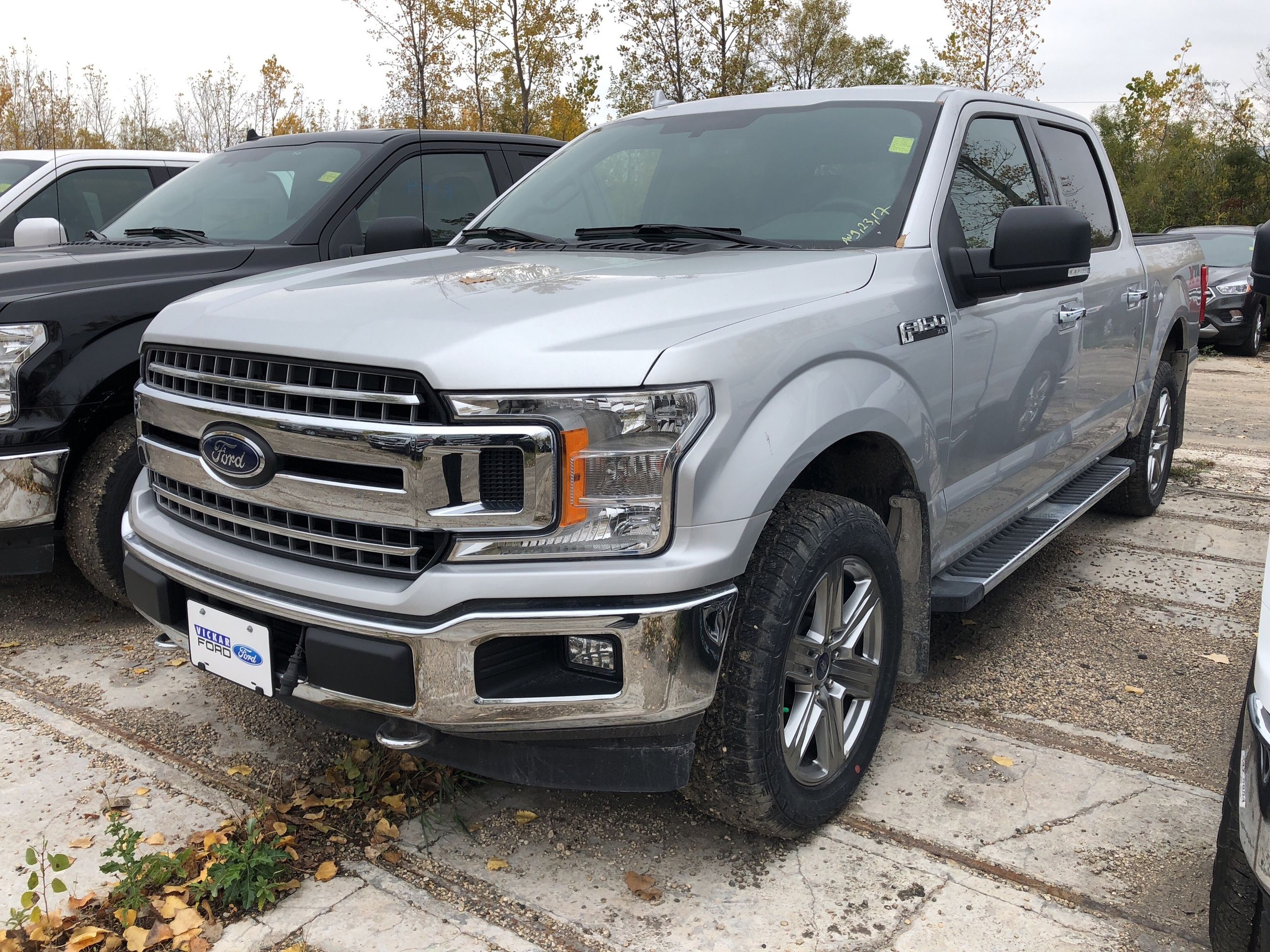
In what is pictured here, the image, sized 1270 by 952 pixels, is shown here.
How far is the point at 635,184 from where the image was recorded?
3.64 meters

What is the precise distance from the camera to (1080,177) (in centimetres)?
447

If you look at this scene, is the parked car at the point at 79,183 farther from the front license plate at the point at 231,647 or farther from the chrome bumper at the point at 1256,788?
the chrome bumper at the point at 1256,788

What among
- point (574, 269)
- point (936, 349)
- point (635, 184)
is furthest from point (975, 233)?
point (574, 269)

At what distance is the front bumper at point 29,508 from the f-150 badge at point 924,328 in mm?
2809

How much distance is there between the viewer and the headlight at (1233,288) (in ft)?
45.6

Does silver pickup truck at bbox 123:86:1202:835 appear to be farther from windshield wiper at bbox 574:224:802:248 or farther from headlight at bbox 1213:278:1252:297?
headlight at bbox 1213:278:1252:297

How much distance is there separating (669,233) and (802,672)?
4.65 ft

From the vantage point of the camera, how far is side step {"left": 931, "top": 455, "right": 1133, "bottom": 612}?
3.21 meters

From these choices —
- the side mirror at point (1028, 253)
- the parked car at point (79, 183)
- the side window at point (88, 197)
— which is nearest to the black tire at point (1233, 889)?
the side mirror at point (1028, 253)

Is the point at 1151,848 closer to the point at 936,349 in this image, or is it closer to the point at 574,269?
the point at 936,349

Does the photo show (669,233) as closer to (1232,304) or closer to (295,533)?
(295,533)

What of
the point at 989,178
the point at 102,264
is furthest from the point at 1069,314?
the point at 102,264

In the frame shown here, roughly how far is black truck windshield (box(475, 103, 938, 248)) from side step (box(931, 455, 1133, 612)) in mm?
1066

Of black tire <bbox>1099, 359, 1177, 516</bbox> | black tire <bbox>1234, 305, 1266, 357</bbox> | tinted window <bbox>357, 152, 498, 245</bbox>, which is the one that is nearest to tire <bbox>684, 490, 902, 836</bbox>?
tinted window <bbox>357, 152, 498, 245</bbox>
